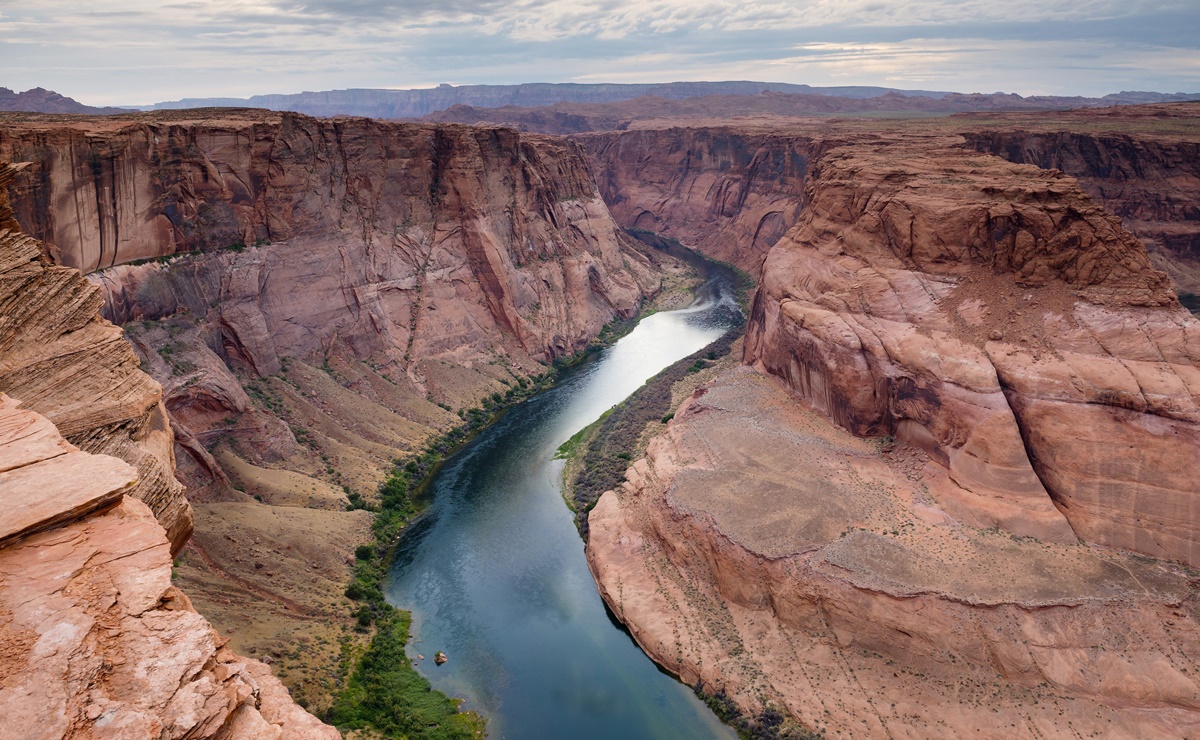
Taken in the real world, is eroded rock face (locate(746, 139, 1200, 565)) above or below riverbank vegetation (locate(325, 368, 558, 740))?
above

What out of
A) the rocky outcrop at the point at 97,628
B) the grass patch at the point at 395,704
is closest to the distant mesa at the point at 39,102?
the grass patch at the point at 395,704

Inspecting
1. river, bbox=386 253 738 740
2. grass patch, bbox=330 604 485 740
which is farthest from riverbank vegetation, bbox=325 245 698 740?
river, bbox=386 253 738 740

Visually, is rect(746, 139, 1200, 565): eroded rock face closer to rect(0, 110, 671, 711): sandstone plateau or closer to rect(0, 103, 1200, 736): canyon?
rect(0, 103, 1200, 736): canyon

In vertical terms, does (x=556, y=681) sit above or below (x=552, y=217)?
below

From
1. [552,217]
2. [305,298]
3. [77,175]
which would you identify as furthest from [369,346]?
[552,217]

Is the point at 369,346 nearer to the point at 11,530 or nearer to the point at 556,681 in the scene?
the point at 556,681

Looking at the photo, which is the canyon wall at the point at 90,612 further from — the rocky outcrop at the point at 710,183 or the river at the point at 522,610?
the rocky outcrop at the point at 710,183

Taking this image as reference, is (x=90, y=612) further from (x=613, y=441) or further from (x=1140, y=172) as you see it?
(x=1140, y=172)
